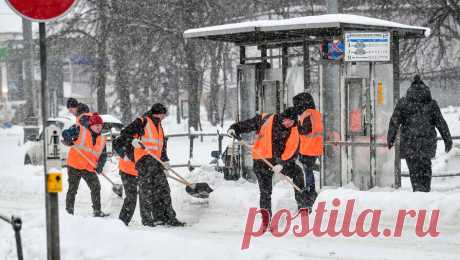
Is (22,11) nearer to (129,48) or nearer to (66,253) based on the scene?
(66,253)

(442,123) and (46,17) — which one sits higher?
(46,17)

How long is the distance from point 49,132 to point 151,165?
429 cm

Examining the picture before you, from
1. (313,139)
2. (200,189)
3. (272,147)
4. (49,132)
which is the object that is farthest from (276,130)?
(49,132)

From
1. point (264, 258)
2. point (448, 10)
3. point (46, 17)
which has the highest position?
point (448, 10)

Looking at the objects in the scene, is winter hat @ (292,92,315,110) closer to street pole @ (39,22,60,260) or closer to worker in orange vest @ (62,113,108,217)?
worker in orange vest @ (62,113,108,217)

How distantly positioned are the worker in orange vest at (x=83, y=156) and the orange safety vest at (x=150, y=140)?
45.8 inches

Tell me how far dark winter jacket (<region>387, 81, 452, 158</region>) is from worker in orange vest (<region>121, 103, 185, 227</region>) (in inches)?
123

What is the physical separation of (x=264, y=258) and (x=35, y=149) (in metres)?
12.8

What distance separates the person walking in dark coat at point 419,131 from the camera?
1099 cm

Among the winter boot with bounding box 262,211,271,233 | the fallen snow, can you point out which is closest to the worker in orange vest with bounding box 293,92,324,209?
the fallen snow

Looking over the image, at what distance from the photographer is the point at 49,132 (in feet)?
19.9

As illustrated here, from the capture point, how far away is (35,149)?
19.2 meters

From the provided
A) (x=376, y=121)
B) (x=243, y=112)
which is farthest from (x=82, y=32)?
(x=376, y=121)

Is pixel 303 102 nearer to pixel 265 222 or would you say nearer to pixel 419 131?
pixel 419 131
